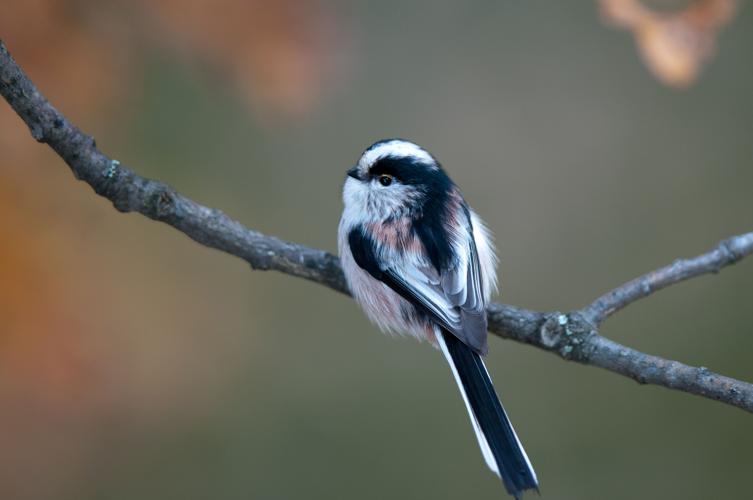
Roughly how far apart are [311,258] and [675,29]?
131 cm

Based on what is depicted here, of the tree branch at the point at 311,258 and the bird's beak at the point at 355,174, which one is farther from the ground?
the bird's beak at the point at 355,174

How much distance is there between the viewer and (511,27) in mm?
4422

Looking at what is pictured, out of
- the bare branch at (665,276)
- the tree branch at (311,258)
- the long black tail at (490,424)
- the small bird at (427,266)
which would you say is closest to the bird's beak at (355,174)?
the small bird at (427,266)

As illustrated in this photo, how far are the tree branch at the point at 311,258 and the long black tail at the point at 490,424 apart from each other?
176mm

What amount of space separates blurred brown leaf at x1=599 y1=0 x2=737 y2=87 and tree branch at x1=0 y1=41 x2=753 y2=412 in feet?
2.04

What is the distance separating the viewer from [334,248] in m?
4.19

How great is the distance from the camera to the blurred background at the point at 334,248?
2918 mm

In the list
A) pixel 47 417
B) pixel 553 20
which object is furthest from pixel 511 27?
pixel 47 417

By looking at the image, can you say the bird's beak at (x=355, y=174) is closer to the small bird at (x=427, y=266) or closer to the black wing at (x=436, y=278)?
the small bird at (x=427, y=266)

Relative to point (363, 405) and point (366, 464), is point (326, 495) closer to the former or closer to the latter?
point (366, 464)

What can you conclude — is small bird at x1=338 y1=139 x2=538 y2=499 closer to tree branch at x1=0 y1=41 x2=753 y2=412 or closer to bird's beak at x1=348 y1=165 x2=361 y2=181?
bird's beak at x1=348 y1=165 x2=361 y2=181

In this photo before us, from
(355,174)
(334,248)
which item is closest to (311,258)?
(355,174)

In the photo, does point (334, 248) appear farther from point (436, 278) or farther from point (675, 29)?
point (675, 29)

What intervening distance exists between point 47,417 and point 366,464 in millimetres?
1548
